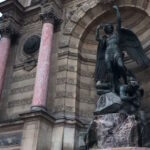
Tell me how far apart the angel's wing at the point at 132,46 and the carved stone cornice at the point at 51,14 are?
3784 millimetres

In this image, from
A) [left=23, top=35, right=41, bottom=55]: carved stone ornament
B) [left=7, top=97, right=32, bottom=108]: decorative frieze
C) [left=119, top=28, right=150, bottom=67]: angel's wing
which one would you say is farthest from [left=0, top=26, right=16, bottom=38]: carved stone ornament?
[left=119, top=28, right=150, bottom=67]: angel's wing

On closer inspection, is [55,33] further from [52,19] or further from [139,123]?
[139,123]

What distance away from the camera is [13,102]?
41.2ft

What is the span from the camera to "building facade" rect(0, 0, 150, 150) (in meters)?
10.5

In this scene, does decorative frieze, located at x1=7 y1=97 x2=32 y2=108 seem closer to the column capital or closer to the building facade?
the building facade

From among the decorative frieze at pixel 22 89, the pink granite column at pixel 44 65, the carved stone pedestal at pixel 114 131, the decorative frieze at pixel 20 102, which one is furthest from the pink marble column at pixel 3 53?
the carved stone pedestal at pixel 114 131

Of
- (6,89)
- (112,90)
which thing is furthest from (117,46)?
(6,89)

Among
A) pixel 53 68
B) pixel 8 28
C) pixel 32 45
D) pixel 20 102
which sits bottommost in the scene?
pixel 20 102

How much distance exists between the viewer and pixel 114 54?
9.23 meters

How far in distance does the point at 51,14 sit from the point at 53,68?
7.74ft

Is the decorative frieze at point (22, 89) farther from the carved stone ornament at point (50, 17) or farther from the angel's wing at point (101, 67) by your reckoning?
the angel's wing at point (101, 67)

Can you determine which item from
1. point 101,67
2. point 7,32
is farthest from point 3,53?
point 101,67

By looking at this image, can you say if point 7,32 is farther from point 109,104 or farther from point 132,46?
point 109,104

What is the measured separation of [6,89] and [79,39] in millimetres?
3812
